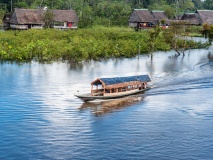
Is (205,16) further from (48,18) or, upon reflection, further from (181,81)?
(181,81)

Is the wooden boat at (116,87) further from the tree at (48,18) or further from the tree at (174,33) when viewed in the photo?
the tree at (48,18)

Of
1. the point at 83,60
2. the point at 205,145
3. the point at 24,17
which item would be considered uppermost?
the point at 24,17

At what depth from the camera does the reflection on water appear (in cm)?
1914

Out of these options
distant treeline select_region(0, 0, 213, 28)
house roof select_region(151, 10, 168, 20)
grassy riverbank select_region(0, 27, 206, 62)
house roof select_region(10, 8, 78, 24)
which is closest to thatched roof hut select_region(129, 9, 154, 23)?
distant treeline select_region(0, 0, 213, 28)

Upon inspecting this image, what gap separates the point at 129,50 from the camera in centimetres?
3834

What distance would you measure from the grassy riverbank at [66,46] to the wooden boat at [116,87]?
1131cm

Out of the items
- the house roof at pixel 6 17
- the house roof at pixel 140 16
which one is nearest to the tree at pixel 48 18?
the house roof at pixel 6 17

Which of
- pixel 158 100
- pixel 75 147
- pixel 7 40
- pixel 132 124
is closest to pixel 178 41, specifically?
pixel 7 40

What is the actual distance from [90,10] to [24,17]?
44.1 ft

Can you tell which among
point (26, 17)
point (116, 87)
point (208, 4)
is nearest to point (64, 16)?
point (26, 17)

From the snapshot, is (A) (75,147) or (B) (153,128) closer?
(A) (75,147)

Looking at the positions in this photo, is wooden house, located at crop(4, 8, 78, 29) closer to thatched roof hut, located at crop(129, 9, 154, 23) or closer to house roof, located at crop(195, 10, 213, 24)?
thatched roof hut, located at crop(129, 9, 154, 23)

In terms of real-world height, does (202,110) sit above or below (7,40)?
below

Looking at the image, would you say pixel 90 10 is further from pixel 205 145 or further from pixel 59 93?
pixel 205 145
